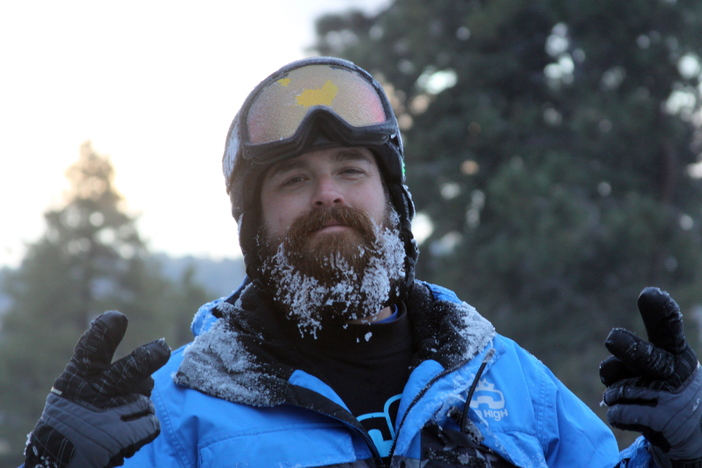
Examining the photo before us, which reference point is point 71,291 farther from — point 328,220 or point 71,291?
point 328,220

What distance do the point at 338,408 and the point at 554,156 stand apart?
11.3 metres

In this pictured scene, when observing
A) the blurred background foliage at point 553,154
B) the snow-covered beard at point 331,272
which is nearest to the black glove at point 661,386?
the snow-covered beard at point 331,272

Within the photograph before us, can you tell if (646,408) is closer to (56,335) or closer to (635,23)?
(635,23)

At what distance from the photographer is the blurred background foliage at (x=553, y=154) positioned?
12.0 m

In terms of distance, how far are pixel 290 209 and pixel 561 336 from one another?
39.0ft

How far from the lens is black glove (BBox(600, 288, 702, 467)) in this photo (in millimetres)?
1937

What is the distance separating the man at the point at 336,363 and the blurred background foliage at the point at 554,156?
9.68m

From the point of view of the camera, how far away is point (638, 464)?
7.04ft

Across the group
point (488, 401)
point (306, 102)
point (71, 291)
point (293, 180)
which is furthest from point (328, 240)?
point (71, 291)

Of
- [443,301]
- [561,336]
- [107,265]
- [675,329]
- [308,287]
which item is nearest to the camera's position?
[675,329]

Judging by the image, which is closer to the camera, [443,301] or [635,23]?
[443,301]

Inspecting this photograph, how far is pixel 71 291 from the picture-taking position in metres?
19.2

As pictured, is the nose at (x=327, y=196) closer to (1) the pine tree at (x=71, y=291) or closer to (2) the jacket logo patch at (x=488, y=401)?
(2) the jacket logo patch at (x=488, y=401)

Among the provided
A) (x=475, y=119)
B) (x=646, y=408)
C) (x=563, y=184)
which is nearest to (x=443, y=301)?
(x=646, y=408)
